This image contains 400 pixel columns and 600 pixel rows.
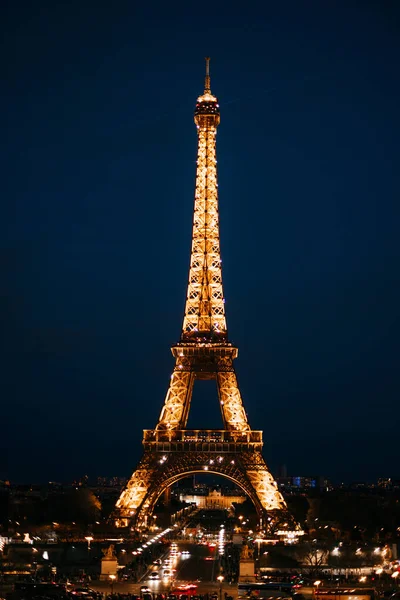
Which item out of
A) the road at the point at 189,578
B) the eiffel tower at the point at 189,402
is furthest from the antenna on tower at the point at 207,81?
the road at the point at 189,578

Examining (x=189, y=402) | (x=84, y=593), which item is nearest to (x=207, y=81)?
(x=189, y=402)

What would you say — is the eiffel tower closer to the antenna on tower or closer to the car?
the antenna on tower

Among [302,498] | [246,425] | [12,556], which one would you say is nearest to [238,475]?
[246,425]

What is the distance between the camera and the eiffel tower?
8519 centimetres

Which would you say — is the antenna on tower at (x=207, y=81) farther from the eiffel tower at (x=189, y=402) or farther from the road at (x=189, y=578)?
the road at (x=189, y=578)

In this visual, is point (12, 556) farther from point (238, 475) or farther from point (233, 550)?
point (238, 475)

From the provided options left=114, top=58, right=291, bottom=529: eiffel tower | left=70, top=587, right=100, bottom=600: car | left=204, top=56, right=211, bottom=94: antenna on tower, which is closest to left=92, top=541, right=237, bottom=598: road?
Answer: left=70, top=587, right=100, bottom=600: car

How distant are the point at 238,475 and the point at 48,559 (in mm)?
21507

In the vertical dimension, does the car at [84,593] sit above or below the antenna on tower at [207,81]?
below

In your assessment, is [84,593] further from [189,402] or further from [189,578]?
[189,402]

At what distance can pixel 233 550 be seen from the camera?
78.2 metres

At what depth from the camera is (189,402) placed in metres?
90.2

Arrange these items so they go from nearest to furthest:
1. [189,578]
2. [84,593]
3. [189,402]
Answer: [84,593], [189,578], [189,402]

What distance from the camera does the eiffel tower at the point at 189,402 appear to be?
85188 mm
